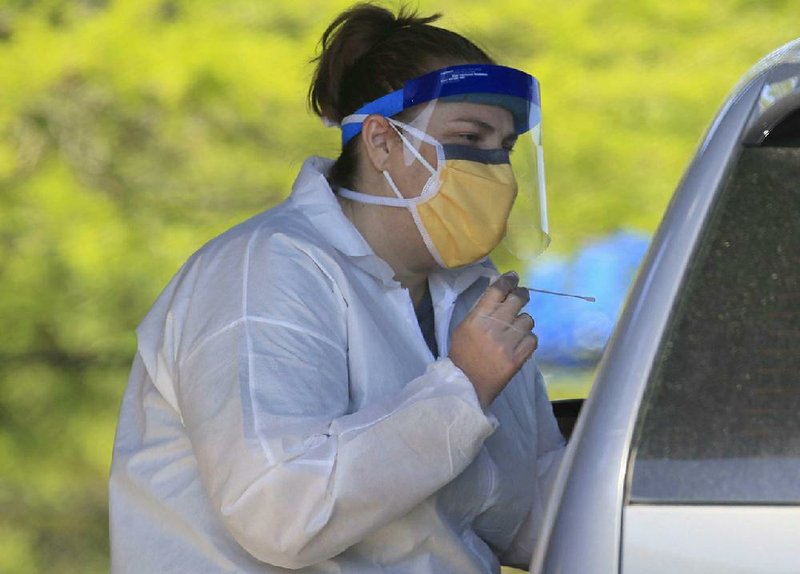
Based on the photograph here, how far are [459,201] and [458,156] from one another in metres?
0.08

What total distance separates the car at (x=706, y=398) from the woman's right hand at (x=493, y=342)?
1.87 feet

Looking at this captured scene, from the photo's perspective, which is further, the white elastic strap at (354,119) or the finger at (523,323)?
the white elastic strap at (354,119)

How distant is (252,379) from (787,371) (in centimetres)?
88

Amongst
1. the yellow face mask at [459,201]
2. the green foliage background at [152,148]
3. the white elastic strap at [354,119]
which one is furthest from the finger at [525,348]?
the green foliage background at [152,148]

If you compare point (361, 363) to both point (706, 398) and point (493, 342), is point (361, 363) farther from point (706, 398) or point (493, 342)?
point (706, 398)

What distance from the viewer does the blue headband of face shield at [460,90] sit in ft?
8.61

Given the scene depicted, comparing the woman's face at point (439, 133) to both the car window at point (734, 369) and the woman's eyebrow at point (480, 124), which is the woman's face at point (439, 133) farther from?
the car window at point (734, 369)

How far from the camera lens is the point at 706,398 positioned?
158cm

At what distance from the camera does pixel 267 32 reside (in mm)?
5438

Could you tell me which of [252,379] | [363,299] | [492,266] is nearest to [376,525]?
[252,379]

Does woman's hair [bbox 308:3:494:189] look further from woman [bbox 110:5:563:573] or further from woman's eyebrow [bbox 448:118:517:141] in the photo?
woman's eyebrow [bbox 448:118:517:141]

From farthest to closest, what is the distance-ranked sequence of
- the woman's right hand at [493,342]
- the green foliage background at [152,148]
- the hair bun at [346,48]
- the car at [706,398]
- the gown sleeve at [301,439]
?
the green foliage background at [152,148] < the hair bun at [346,48] < the woman's right hand at [493,342] < the gown sleeve at [301,439] < the car at [706,398]

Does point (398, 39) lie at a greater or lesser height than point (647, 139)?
greater

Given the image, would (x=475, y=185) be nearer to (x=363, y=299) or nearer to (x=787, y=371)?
(x=363, y=299)
